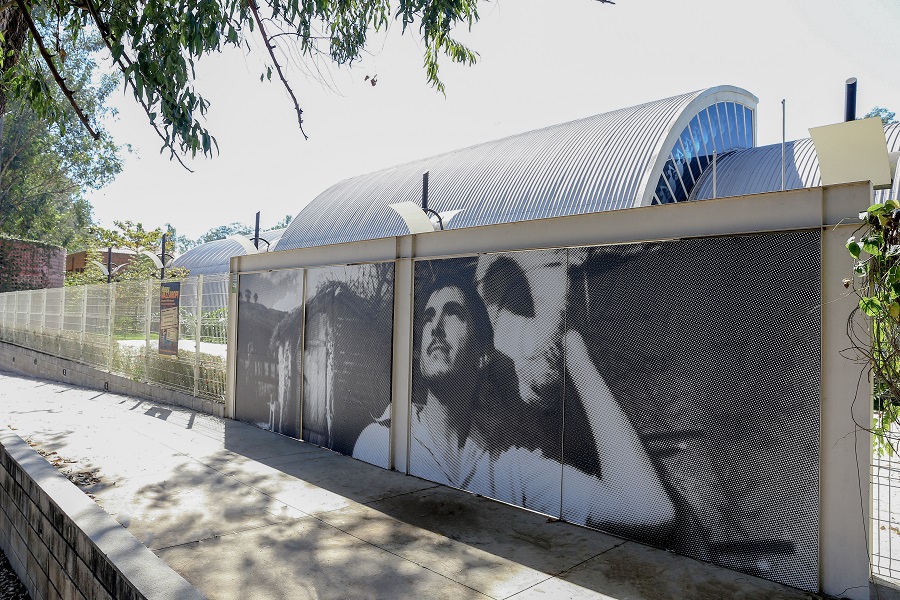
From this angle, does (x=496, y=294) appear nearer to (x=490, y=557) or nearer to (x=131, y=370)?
(x=490, y=557)

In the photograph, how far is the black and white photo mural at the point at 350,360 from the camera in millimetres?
6938

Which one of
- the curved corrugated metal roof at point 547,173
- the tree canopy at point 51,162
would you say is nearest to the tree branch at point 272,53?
the curved corrugated metal roof at point 547,173

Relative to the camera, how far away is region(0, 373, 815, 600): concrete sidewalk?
152 inches

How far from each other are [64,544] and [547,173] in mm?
17243

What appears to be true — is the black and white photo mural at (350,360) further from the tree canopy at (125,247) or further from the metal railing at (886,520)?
the tree canopy at (125,247)

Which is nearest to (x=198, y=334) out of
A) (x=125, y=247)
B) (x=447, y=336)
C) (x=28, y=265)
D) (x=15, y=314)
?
(x=447, y=336)

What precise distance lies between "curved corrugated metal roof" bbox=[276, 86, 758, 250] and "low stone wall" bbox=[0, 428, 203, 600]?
14043 millimetres

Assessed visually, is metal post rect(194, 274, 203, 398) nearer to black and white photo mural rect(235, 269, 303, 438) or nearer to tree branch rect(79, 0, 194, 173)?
black and white photo mural rect(235, 269, 303, 438)

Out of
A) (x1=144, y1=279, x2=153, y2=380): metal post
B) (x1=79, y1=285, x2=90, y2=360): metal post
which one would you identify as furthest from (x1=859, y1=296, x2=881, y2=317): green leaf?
(x1=79, y1=285, x2=90, y2=360): metal post

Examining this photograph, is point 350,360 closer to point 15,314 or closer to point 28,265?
point 15,314

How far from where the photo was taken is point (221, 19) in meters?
5.69

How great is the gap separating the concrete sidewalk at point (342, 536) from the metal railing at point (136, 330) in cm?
303

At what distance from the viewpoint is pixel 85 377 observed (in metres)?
14.8

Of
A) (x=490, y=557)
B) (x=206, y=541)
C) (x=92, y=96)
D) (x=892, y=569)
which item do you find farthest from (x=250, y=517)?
(x=92, y=96)
